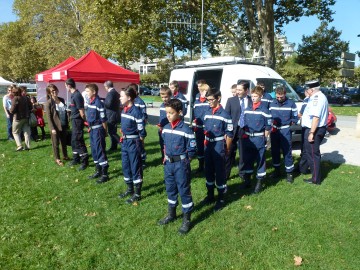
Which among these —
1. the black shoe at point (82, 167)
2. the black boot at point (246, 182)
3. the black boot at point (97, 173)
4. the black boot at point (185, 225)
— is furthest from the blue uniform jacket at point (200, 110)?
the black shoe at point (82, 167)

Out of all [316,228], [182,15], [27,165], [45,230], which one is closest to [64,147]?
[27,165]

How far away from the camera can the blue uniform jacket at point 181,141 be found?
14.3 ft

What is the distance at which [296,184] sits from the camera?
6.24 m

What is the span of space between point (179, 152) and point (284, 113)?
10.1 ft

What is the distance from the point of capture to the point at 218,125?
16.6 ft

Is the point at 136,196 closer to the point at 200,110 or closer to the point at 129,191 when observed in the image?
the point at 129,191

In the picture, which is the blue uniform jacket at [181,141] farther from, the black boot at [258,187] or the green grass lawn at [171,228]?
the black boot at [258,187]

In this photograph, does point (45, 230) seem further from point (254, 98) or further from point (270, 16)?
point (270, 16)

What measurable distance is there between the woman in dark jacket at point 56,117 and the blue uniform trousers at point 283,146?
515 centimetres

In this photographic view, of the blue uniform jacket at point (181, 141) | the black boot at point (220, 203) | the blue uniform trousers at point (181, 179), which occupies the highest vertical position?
the blue uniform jacket at point (181, 141)

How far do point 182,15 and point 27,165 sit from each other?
→ 74.1 ft

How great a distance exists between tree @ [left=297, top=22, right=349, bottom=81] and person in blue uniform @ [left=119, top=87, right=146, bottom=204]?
3815 cm

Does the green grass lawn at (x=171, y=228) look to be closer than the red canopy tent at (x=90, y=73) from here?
Yes

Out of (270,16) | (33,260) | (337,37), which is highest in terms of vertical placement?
(337,37)
